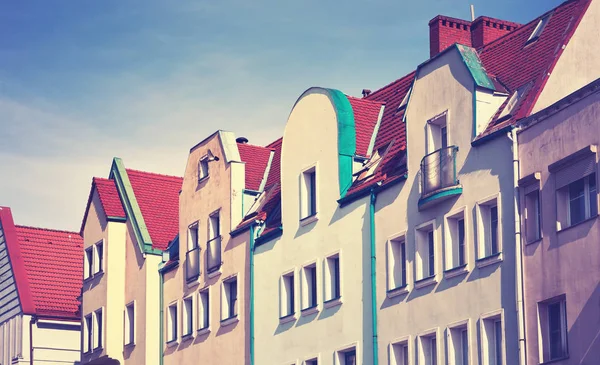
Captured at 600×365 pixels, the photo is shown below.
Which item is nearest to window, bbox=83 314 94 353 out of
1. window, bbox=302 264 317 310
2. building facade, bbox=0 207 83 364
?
building facade, bbox=0 207 83 364

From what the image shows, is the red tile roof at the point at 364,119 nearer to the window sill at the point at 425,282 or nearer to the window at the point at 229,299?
the window sill at the point at 425,282

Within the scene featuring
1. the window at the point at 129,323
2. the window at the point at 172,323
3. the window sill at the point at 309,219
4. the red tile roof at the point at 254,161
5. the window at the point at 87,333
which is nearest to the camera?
the window sill at the point at 309,219

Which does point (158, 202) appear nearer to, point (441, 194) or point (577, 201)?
point (441, 194)

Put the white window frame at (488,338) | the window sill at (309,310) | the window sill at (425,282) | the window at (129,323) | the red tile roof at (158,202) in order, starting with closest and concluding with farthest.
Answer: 1. the white window frame at (488,338)
2. the window sill at (425,282)
3. the window sill at (309,310)
4. the window at (129,323)
5. the red tile roof at (158,202)

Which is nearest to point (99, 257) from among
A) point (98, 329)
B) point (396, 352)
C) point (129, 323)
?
point (98, 329)

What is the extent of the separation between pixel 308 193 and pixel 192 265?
31.1 feet

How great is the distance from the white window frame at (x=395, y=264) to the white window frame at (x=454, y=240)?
2.40 meters

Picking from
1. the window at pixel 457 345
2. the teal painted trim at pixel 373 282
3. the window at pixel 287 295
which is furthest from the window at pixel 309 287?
the window at pixel 457 345

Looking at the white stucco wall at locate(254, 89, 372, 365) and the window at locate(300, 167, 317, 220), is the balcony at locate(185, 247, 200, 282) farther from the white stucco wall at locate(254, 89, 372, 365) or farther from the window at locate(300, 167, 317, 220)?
the window at locate(300, 167, 317, 220)

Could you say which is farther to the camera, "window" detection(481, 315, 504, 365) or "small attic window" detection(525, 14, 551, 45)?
"small attic window" detection(525, 14, 551, 45)

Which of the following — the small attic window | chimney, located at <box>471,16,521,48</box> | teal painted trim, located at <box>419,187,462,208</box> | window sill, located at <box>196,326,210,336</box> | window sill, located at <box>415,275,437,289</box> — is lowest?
window sill, located at <box>415,275,437,289</box>

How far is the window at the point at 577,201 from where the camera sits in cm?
3978

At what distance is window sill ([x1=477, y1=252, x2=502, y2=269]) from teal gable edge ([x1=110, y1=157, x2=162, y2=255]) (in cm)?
2552

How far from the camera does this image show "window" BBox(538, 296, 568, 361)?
39781 millimetres
